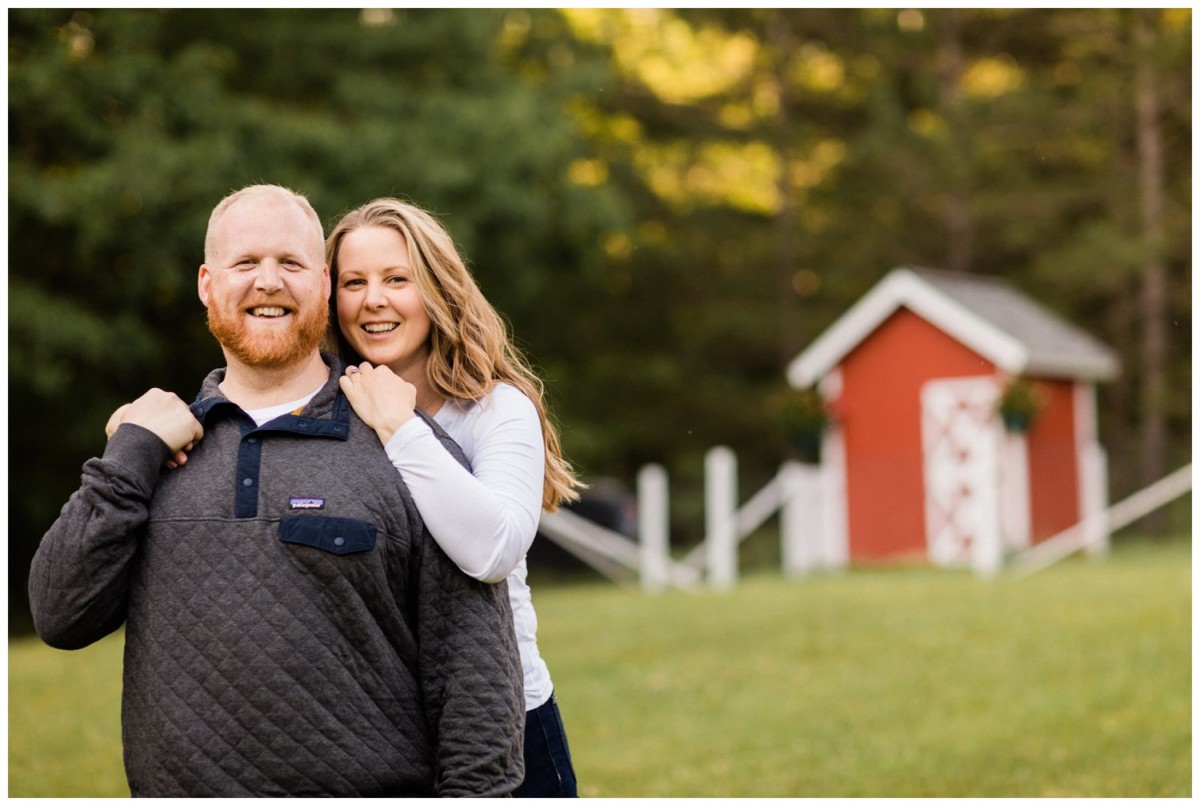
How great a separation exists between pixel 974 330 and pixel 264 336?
15.1 m

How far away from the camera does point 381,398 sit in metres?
2.22

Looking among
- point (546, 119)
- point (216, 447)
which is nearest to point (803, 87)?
point (546, 119)

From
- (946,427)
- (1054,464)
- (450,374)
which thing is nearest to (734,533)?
(946,427)

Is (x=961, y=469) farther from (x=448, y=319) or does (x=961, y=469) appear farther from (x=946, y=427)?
(x=448, y=319)

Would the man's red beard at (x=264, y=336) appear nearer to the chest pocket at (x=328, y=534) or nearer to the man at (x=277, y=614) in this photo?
the man at (x=277, y=614)

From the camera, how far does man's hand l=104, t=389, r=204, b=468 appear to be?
214 cm

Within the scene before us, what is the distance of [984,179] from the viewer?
2334 centimetres

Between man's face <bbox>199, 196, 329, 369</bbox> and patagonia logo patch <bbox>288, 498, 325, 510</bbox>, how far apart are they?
254 millimetres

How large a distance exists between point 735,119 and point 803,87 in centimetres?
135

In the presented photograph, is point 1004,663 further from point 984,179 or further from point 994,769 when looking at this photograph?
point 984,179

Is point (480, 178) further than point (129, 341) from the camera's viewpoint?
Yes

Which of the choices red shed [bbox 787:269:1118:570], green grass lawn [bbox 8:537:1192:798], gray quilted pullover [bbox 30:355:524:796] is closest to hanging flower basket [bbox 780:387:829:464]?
red shed [bbox 787:269:1118:570]

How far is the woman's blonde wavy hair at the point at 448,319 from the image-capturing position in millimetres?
2412

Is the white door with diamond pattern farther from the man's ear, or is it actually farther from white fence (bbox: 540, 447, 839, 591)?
the man's ear
